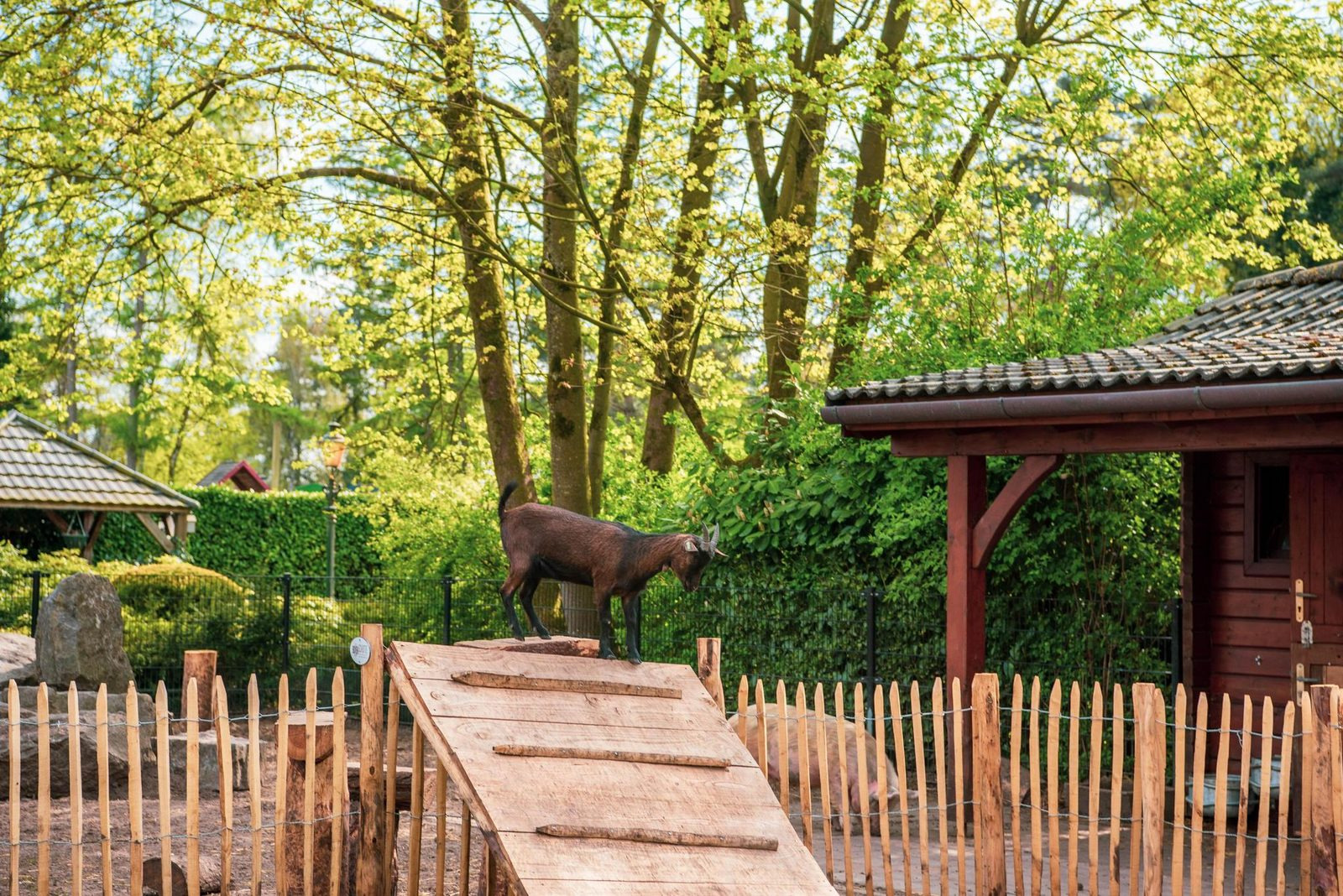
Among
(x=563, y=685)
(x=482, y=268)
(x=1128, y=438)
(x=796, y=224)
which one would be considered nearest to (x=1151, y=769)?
(x=563, y=685)

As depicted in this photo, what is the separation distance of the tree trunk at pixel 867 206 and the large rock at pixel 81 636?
709cm

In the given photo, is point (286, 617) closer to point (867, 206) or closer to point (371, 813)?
point (867, 206)

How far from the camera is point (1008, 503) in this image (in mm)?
9750

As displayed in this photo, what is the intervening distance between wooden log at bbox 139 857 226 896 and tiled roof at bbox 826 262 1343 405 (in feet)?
16.1

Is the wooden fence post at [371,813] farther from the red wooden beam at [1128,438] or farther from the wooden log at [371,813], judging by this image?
the red wooden beam at [1128,438]

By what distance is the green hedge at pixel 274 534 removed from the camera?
2834 cm

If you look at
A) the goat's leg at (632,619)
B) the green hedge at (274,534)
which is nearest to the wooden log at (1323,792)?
the goat's leg at (632,619)

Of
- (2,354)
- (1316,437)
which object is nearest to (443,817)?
(1316,437)

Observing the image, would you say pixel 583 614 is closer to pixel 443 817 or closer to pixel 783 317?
pixel 783 317

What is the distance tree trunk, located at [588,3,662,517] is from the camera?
573 inches

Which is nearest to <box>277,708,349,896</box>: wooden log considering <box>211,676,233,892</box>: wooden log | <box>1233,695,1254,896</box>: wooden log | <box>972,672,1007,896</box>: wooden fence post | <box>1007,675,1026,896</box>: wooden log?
<box>211,676,233,892</box>: wooden log

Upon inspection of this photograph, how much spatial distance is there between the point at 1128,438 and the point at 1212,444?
21.0 inches

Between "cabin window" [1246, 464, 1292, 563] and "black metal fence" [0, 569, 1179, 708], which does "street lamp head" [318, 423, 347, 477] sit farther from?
"cabin window" [1246, 464, 1292, 563]

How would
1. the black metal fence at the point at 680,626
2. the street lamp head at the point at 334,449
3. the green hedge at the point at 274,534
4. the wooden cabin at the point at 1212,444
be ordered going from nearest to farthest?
the wooden cabin at the point at 1212,444
the black metal fence at the point at 680,626
the street lamp head at the point at 334,449
the green hedge at the point at 274,534
